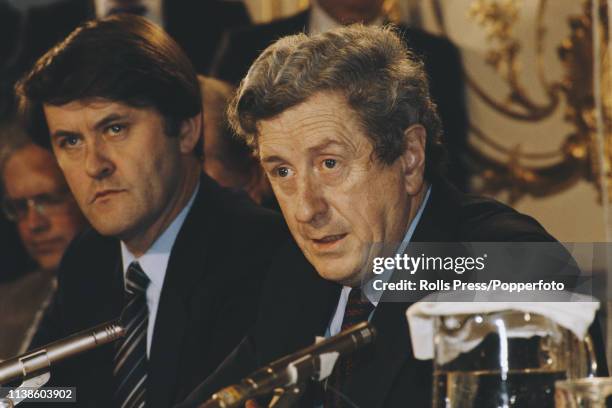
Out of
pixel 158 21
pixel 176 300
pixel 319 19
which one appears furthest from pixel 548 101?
pixel 176 300

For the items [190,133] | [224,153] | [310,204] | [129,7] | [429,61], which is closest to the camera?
[310,204]

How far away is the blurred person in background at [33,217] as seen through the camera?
3285 millimetres

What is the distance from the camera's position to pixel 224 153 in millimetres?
2943

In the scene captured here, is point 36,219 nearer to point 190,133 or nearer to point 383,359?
point 190,133

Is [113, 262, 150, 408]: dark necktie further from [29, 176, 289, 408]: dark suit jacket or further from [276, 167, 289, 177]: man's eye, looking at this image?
[276, 167, 289, 177]: man's eye

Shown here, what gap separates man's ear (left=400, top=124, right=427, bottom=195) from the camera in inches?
79.5

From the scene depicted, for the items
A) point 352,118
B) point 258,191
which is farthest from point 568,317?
point 258,191

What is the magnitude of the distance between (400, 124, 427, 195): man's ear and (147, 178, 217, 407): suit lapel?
0.53 meters

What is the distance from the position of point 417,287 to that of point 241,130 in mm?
450

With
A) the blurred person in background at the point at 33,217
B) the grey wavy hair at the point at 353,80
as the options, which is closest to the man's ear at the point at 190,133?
the grey wavy hair at the point at 353,80

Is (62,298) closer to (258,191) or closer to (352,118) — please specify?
(258,191)

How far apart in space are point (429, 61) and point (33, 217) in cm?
123

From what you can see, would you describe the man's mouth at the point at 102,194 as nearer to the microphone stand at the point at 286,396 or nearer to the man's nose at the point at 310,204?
the man's nose at the point at 310,204

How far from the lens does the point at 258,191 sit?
10.0 ft
